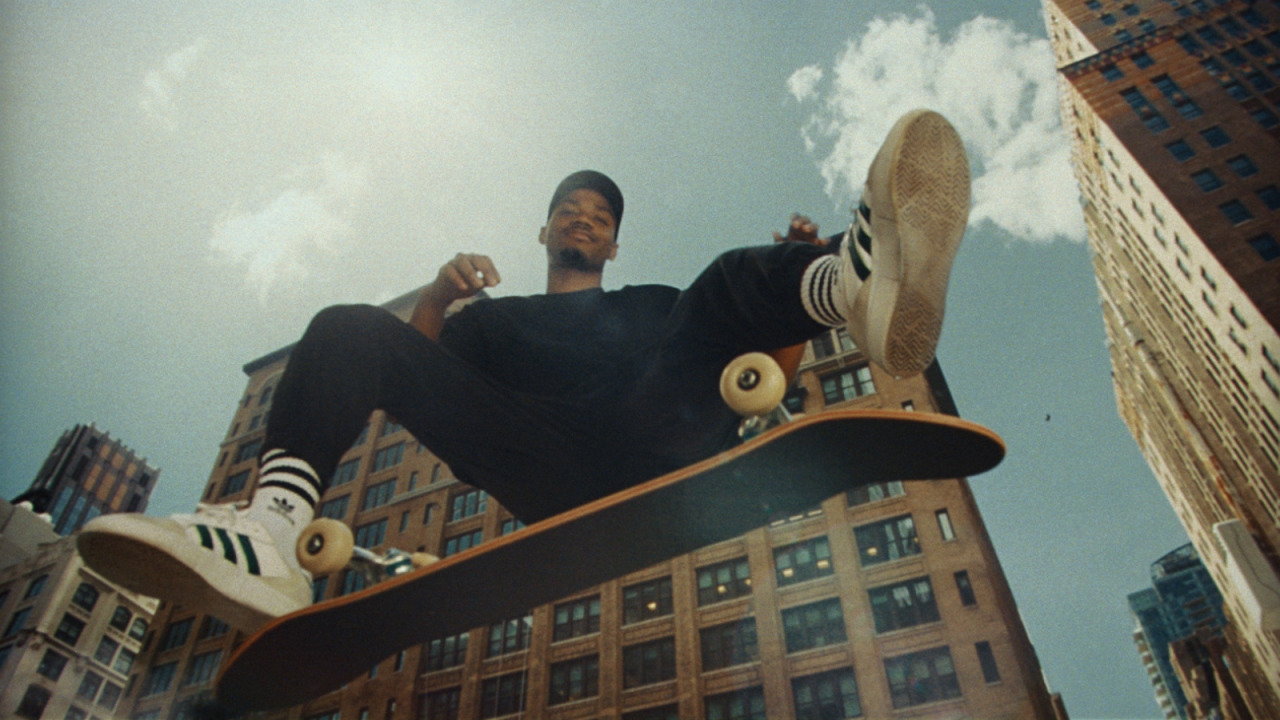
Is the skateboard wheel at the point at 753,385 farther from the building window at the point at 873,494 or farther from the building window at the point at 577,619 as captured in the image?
the building window at the point at 577,619

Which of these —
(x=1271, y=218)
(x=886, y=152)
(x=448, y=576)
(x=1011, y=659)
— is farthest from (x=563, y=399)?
(x=1271, y=218)

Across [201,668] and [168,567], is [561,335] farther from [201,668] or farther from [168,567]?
[201,668]

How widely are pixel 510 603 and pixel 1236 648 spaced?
3242 inches

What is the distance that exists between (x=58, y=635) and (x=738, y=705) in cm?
4344

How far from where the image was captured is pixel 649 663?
91.5 ft

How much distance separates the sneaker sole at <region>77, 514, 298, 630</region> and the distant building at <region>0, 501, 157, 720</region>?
49.2m

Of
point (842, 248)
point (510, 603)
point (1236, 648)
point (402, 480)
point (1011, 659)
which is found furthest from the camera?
point (1236, 648)

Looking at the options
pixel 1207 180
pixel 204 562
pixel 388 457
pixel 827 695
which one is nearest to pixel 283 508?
pixel 204 562

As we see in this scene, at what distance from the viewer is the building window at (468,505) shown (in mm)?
35312

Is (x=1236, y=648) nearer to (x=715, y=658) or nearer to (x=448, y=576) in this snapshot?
(x=715, y=658)

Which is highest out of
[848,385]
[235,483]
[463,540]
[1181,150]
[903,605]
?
[1181,150]

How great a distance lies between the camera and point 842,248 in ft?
7.43

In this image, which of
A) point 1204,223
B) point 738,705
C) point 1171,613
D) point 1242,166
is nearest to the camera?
point 738,705

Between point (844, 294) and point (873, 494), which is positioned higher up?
point (873, 494)
